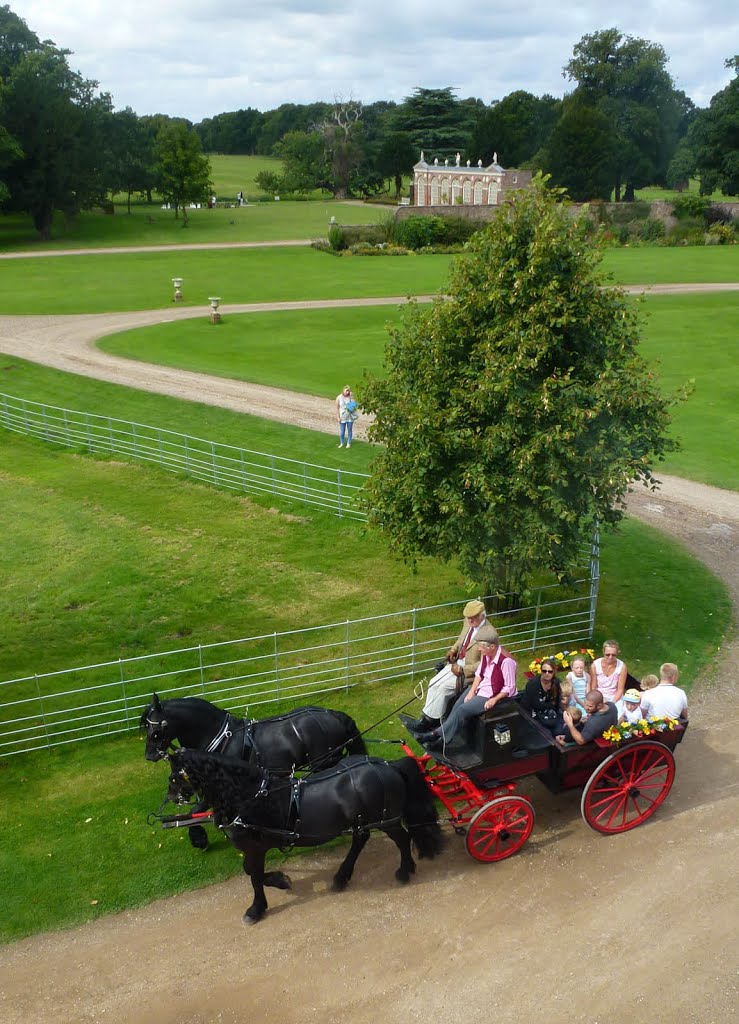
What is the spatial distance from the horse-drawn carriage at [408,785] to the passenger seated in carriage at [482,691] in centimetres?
16

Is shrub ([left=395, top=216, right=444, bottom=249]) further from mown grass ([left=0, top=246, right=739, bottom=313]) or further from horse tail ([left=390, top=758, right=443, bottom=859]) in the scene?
horse tail ([left=390, top=758, right=443, bottom=859])

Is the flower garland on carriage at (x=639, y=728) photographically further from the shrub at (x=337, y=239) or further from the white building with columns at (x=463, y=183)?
the white building with columns at (x=463, y=183)

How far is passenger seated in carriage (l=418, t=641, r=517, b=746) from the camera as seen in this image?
32.1ft

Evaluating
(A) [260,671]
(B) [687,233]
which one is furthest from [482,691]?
(B) [687,233]

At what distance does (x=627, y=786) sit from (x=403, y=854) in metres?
2.92

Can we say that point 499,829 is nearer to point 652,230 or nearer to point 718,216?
point 652,230

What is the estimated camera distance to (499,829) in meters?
9.62

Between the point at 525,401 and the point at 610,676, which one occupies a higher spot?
the point at 525,401

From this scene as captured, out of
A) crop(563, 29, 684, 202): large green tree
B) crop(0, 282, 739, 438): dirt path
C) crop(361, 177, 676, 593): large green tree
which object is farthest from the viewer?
crop(563, 29, 684, 202): large green tree

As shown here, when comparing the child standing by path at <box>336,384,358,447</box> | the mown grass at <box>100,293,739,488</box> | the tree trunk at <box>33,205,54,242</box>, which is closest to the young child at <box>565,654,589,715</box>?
the mown grass at <box>100,293,739,488</box>

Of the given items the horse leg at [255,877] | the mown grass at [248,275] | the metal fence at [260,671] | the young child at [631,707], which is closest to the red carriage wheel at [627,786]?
the young child at [631,707]

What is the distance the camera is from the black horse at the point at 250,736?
373 inches

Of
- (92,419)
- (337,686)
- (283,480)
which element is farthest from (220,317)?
(337,686)

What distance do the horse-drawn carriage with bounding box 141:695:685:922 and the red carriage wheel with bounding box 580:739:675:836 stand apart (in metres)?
0.02
